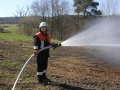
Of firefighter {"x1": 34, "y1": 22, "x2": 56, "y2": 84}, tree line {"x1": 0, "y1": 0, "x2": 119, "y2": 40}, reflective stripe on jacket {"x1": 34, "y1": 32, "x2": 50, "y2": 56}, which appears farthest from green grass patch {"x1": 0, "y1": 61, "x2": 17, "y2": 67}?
tree line {"x1": 0, "y1": 0, "x2": 119, "y2": 40}

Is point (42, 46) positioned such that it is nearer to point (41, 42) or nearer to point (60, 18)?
point (41, 42)

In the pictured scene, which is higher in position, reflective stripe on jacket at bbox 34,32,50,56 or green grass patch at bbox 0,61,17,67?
reflective stripe on jacket at bbox 34,32,50,56

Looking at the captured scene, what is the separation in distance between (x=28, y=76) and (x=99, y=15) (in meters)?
37.9

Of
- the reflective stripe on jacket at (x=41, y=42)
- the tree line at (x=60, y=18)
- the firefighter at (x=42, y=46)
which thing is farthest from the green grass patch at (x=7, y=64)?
the tree line at (x=60, y=18)

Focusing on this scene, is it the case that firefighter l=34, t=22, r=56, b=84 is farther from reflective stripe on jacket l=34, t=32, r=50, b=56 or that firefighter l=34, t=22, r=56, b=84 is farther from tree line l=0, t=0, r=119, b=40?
tree line l=0, t=0, r=119, b=40

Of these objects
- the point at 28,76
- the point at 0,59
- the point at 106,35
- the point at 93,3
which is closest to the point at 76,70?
the point at 28,76

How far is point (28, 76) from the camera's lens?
8.48m

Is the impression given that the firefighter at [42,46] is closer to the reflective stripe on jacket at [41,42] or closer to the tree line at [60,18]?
the reflective stripe on jacket at [41,42]

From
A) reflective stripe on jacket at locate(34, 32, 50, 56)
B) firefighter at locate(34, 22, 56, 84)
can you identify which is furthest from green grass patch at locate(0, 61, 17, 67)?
reflective stripe on jacket at locate(34, 32, 50, 56)

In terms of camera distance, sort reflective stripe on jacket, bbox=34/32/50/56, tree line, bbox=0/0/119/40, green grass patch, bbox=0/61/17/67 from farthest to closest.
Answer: tree line, bbox=0/0/119/40 < green grass patch, bbox=0/61/17/67 < reflective stripe on jacket, bbox=34/32/50/56

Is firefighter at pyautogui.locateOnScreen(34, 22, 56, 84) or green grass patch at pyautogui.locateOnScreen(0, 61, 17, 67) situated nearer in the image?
firefighter at pyautogui.locateOnScreen(34, 22, 56, 84)

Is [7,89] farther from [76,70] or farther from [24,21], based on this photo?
[24,21]

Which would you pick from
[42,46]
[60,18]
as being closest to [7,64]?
[42,46]

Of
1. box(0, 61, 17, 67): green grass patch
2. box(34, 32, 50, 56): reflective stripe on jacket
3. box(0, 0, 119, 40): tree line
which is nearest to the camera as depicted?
box(34, 32, 50, 56): reflective stripe on jacket
